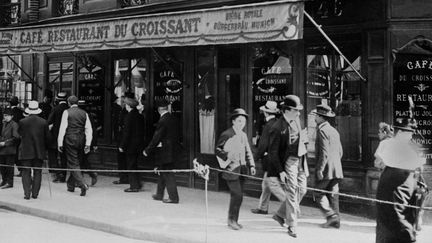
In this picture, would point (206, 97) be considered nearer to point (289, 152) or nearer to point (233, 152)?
point (233, 152)

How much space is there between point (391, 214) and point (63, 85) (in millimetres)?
12585

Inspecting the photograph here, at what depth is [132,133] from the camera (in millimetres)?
12602

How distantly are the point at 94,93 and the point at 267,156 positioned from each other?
7374 millimetres

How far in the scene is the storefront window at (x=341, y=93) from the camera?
1018 centimetres

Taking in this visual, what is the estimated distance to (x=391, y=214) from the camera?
19.9ft

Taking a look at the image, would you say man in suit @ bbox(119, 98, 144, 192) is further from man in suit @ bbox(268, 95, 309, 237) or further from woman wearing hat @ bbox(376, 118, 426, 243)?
woman wearing hat @ bbox(376, 118, 426, 243)

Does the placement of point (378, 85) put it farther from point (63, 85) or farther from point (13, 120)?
point (63, 85)

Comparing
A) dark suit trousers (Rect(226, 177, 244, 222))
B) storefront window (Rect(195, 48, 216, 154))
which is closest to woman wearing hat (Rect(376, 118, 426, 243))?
dark suit trousers (Rect(226, 177, 244, 222))

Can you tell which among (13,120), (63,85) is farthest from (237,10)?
(63,85)

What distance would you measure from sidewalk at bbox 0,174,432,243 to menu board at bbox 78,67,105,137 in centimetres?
310

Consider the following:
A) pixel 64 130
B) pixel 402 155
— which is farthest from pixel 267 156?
pixel 64 130

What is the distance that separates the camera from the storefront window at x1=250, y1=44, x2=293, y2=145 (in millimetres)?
11258

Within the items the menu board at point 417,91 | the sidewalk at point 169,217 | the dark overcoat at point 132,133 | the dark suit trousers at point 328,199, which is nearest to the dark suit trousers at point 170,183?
the sidewalk at point 169,217

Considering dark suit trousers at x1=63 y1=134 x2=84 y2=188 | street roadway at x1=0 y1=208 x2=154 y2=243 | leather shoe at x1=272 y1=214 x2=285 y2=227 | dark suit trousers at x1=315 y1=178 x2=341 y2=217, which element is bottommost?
street roadway at x1=0 y1=208 x2=154 y2=243
